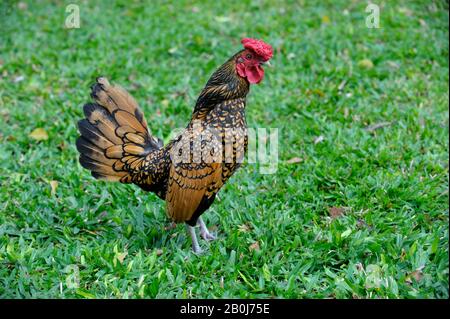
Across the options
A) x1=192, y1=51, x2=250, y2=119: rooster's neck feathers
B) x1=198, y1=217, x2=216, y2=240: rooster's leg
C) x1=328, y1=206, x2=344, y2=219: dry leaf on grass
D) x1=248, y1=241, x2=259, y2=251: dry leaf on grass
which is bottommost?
x1=248, y1=241, x2=259, y2=251: dry leaf on grass

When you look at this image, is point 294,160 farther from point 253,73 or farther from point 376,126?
point 253,73

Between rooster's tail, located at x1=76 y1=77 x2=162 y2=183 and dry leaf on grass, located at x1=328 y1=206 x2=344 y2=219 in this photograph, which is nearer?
rooster's tail, located at x1=76 y1=77 x2=162 y2=183

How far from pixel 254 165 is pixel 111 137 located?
4.85 ft

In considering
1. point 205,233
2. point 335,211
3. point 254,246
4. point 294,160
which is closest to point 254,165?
point 294,160

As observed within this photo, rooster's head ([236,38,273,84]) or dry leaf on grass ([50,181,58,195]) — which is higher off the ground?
rooster's head ([236,38,273,84])

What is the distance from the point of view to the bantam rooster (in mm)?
3260

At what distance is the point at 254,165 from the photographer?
4.65m

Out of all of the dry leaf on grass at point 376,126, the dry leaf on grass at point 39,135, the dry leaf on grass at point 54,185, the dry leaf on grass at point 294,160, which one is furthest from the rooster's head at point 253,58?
the dry leaf on grass at point 39,135

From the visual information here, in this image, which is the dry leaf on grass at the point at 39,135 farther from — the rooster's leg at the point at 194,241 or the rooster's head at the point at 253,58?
the rooster's head at the point at 253,58

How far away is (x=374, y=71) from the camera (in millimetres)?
5922

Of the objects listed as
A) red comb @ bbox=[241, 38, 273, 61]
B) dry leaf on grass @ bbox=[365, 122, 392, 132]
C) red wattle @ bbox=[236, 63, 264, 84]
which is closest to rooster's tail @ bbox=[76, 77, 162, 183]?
red wattle @ bbox=[236, 63, 264, 84]

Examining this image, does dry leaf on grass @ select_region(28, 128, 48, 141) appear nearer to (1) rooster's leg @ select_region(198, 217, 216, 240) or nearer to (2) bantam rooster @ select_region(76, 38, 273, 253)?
(2) bantam rooster @ select_region(76, 38, 273, 253)

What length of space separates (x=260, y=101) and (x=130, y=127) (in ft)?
7.33

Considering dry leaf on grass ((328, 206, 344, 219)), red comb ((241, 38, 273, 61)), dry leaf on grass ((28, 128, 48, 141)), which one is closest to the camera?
red comb ((241, 38, 273, 61))
